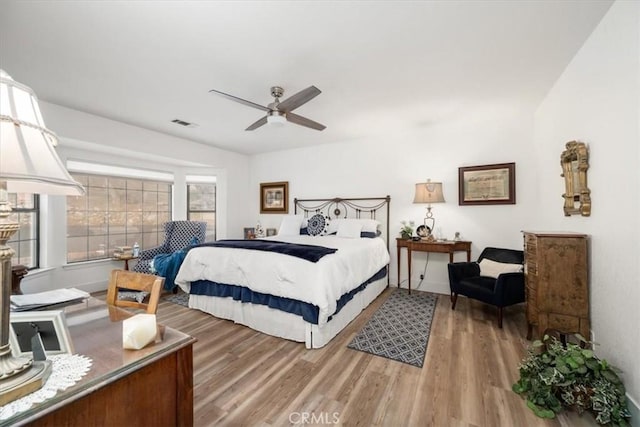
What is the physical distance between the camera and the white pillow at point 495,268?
10.3 feet

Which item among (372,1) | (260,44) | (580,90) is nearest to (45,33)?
(260,44)

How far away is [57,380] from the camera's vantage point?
766mm

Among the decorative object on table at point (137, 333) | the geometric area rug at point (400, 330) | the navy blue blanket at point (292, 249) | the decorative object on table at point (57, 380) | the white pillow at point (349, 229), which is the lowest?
the geometric area rug at point (400, 330)

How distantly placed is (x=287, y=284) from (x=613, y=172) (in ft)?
8.45

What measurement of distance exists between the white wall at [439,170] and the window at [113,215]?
2850 millimetres

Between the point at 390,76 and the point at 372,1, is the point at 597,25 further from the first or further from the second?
the point at 372,1

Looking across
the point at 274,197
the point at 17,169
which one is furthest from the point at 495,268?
the point at 274,197

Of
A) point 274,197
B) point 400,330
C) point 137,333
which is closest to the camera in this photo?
point 137,333

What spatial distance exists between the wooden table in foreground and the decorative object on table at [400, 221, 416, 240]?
3588mm

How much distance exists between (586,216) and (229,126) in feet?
13.9

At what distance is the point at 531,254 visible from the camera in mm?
2471

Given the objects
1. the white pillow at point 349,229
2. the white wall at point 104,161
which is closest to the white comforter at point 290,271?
the white pillow at point 349,229

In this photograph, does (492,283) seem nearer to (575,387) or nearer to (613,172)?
(575,387)

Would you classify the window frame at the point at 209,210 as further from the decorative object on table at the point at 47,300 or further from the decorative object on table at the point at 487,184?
the decorative object on table at the point at 487,184
